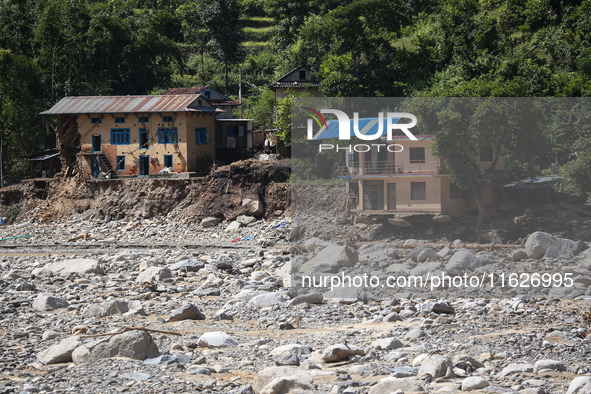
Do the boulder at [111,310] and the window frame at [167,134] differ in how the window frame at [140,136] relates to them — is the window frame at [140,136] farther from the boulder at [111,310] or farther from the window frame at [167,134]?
the boulder at [111,310]

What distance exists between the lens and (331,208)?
85.7ft

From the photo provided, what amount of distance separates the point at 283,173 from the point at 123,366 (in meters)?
23.9

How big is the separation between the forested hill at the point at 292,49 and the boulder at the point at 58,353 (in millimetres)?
19163

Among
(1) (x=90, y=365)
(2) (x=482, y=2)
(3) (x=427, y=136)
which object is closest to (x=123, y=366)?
(1) (x=90, y=365)

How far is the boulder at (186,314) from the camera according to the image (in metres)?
14.1

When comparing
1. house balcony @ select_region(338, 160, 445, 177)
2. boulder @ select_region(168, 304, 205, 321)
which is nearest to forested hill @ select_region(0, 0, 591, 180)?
house balcony @ select_region(338, 160, 445, 177)

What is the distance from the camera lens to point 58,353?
11180 mm

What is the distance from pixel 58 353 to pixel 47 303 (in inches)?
191

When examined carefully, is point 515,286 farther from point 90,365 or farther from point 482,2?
point 482,2

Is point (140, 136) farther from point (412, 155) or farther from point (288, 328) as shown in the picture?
point (288, 328)

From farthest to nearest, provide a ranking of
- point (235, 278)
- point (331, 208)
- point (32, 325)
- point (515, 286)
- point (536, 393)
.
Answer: point (331, 208)
point (235, 278)
point (515, 286)
point (32, 325)
point (536, 393)

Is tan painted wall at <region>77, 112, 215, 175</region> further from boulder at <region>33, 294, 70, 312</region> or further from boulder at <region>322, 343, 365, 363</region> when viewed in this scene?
boulder at <region>322, 343, 365, 363</region>

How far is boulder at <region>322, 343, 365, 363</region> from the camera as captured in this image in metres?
10.6

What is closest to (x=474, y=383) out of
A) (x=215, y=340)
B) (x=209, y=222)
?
(x=215, y=340)
